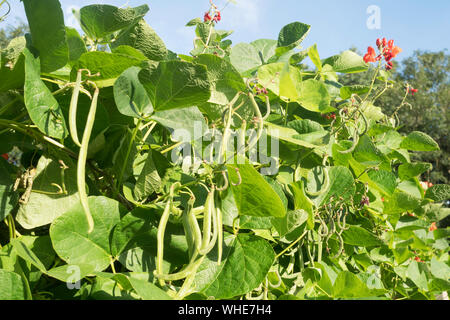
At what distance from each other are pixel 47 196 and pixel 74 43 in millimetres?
194

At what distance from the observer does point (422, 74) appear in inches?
617

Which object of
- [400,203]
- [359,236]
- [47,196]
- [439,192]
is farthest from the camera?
[439,192]

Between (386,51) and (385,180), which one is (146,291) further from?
(386,51)

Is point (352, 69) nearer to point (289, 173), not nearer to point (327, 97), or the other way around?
point (327, 97)

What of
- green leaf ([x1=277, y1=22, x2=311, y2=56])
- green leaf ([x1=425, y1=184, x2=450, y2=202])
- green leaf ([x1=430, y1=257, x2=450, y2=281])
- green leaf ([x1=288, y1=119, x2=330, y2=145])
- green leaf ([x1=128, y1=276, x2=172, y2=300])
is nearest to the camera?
green leaf ([x1=128, y1=276, x2=172, y2=300])

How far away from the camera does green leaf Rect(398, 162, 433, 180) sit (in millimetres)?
1020

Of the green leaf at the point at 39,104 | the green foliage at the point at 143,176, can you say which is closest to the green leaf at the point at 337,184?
the green foliage at the point at 143,176

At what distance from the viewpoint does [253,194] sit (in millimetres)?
418

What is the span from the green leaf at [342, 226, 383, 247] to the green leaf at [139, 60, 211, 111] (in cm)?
41

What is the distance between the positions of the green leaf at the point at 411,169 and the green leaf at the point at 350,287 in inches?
24.0

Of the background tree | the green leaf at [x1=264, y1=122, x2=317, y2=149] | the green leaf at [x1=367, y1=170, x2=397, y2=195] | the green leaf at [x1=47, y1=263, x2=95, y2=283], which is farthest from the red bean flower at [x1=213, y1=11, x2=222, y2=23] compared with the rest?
the background tree

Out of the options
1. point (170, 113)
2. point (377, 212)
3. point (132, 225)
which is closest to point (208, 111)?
point (170, 113)

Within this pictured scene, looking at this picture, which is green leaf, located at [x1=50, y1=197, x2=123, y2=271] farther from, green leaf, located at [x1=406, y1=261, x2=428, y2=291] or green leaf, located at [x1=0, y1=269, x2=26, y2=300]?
green leaf, located at [x1=406, y1=261, x2=428, y2=291]

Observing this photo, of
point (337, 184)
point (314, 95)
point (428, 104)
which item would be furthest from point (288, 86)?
→ point (428, 104)
